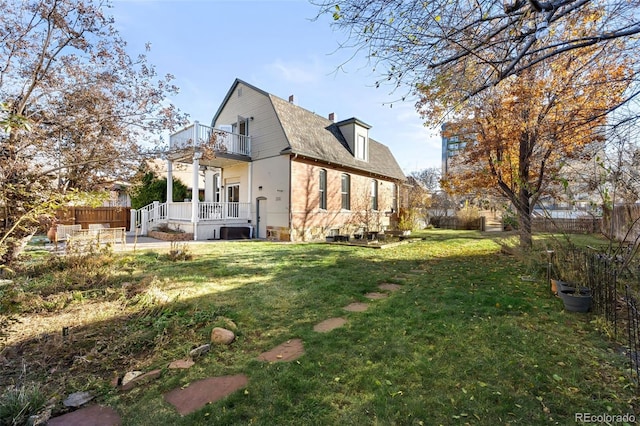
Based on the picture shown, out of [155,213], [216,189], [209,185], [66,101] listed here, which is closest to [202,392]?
[66,101]

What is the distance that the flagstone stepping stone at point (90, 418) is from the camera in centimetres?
203

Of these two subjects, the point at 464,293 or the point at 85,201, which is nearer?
the point at 85,201

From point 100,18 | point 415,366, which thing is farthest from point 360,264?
point 100,18

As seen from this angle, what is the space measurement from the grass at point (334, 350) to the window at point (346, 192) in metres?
11.4

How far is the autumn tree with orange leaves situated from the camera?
19.0 ft

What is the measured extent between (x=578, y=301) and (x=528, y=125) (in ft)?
18.8

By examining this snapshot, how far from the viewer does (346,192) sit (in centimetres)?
1703

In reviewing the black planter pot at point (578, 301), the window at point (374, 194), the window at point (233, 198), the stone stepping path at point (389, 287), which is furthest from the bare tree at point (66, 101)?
the window at point (374, 194)

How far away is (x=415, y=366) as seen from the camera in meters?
2.73

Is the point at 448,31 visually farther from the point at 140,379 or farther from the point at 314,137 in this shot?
the point at 314,137

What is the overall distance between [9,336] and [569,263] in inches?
318

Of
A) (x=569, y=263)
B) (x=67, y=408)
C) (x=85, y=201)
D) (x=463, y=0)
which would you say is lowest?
(x=67, y=408)

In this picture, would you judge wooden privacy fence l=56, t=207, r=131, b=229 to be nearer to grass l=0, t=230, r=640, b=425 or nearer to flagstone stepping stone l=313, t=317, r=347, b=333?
grass l=0, t=230, r=640, b=425

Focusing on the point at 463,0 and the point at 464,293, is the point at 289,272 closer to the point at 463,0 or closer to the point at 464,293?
the point at 464,293
